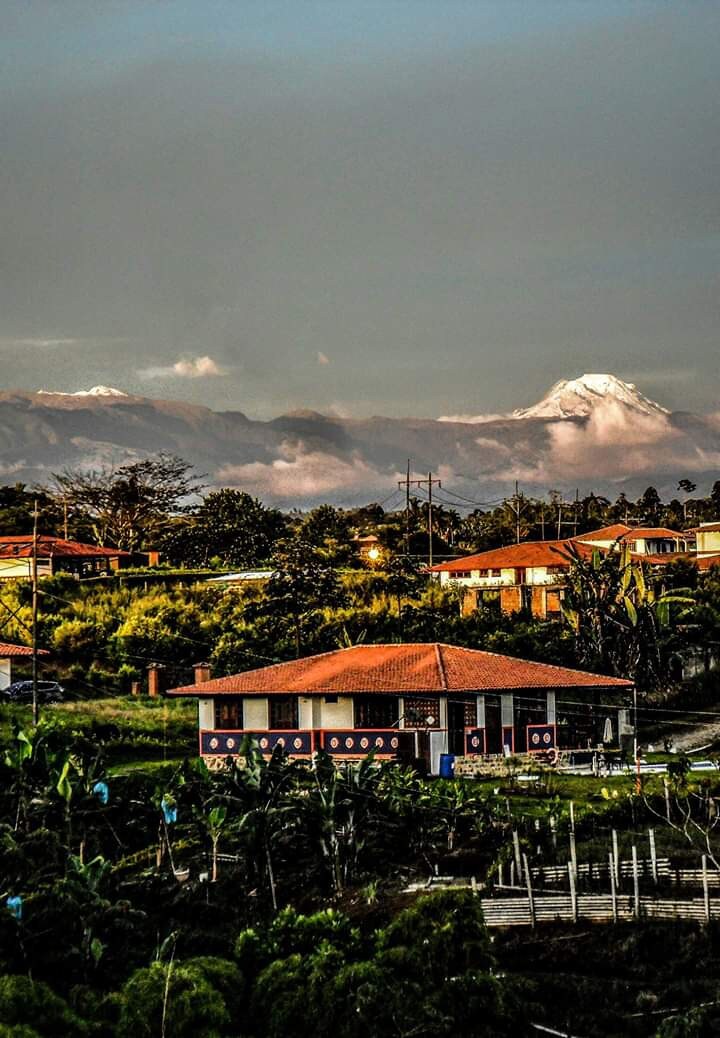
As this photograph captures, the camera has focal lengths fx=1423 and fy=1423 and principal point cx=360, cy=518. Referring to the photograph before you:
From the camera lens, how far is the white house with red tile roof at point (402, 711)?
135ft

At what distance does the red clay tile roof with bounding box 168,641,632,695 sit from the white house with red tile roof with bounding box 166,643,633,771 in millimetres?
30

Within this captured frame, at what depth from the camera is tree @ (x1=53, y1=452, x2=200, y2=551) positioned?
9700 cm

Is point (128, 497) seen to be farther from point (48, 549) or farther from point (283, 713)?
point (283, 713)

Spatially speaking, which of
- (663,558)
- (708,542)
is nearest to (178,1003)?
(663,558)

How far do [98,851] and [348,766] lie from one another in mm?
5985

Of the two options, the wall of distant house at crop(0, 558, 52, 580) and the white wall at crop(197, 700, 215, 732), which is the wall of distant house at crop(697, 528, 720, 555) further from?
the white wall at crop(197, 700, 215, 732)

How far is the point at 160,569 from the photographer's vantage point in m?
77.7

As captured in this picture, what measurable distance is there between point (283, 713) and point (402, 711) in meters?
3.59

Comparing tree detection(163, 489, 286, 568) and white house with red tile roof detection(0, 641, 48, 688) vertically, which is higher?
tree detection(163, 489, 286, 568)

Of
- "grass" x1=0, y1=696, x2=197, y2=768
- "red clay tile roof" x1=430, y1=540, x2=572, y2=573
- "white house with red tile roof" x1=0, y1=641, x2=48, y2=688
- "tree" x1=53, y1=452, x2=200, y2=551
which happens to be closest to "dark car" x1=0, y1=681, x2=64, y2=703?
"white house with red tile roof" x1=0, y1=641, x2=48, y2=688

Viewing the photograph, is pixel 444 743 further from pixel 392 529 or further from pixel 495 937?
pixel 392 529

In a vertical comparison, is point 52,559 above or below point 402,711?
above

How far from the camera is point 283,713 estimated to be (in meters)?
42.2

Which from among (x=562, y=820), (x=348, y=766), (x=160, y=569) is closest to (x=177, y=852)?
(x=348, y=766)
